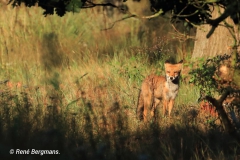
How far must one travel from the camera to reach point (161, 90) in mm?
8922

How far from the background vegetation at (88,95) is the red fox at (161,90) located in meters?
0.13

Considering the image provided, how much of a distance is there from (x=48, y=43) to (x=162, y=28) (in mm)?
2651

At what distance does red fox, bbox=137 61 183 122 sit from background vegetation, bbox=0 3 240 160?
0.13 metres

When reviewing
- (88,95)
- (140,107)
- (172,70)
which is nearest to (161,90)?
(172,70)

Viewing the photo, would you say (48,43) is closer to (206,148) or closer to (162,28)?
(162,28)

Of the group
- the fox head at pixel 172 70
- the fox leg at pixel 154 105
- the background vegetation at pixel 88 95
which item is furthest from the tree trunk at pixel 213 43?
the fox leg at pixel 154 105

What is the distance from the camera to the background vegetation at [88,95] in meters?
6.03

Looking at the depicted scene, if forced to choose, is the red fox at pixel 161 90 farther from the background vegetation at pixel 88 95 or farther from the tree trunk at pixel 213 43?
the tree trunk at pixel 213 43

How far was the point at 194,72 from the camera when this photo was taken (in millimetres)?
6715

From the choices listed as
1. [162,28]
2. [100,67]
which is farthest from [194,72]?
[162,28]

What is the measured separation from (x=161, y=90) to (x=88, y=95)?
3.44 ft

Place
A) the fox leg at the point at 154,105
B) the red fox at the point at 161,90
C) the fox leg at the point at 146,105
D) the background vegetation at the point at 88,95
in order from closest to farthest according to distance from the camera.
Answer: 1. the background vegetation at the point at 88,95
2. the fox leg at the point at 146,105
3. the fox leg at the point at 154,105
4. the red fox at the point at 161,90

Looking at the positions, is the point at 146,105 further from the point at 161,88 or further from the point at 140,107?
the point at 161,88

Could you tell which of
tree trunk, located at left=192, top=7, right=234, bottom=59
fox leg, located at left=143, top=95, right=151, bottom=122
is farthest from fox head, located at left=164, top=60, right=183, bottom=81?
tree trunk, located at left=192, top=7, right=234, bottom=59
